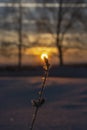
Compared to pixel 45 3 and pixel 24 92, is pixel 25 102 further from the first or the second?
pixel 45 3

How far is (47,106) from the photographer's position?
9641 mm

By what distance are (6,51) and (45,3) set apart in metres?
3.68

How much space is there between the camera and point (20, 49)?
3516 centimetres

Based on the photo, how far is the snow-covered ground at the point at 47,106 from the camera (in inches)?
297

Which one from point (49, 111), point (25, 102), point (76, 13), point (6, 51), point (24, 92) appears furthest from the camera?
point (6, 51)

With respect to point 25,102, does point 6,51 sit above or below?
below

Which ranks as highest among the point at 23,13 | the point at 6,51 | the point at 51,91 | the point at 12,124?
the point at 12,124

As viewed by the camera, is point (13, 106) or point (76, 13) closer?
point (13, 106)

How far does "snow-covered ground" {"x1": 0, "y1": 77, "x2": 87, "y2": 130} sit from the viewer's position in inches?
297

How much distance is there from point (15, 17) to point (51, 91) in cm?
2318

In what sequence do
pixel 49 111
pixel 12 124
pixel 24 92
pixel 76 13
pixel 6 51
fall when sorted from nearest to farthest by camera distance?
pixel 12 124 → pixel 49 111 → pixel 24 92 → pixel 76 13 → pixel 6 51

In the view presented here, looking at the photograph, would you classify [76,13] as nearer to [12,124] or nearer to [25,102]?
[25,102]

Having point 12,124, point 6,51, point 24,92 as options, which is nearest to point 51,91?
point 24,92

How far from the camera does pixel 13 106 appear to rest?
9.45 metres
